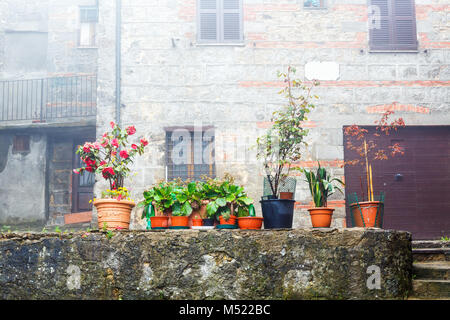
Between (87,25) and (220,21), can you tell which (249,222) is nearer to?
(220,21)

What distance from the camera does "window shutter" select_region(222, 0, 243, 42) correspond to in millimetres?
9578

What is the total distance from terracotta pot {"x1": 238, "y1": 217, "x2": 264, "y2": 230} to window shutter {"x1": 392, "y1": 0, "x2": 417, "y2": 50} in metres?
5.41

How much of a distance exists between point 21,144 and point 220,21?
6.22 meters

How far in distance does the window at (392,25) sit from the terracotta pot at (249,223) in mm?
5188

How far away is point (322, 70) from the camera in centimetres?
940

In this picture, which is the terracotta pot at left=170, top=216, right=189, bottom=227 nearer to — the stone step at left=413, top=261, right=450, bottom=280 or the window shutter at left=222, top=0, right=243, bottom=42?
the stone step at left=413, top=261, right=450, bottom=280

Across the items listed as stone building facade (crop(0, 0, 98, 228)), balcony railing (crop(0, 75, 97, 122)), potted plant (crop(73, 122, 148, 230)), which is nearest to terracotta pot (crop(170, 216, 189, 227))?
potted plant (crop(73, 122, 148, 230))

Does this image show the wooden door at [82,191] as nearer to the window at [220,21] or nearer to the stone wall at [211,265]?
the window at [220,21]

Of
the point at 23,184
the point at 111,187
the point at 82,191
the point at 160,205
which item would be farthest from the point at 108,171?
the point at 23,184

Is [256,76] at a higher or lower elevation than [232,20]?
lower

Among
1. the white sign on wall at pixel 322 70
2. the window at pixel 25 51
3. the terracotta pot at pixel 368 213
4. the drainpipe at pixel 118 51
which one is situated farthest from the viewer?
the window at pixel 25 51

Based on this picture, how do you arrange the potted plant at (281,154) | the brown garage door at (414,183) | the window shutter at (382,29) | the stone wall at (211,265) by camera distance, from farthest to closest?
the window shutter at (382,29)
the brown garage door at (414,183)
the potted plant at (281,154)
the stone wall at (211,265)

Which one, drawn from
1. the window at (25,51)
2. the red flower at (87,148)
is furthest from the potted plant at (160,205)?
the window at (25,51)

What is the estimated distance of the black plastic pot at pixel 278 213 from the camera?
5699 millimetres
